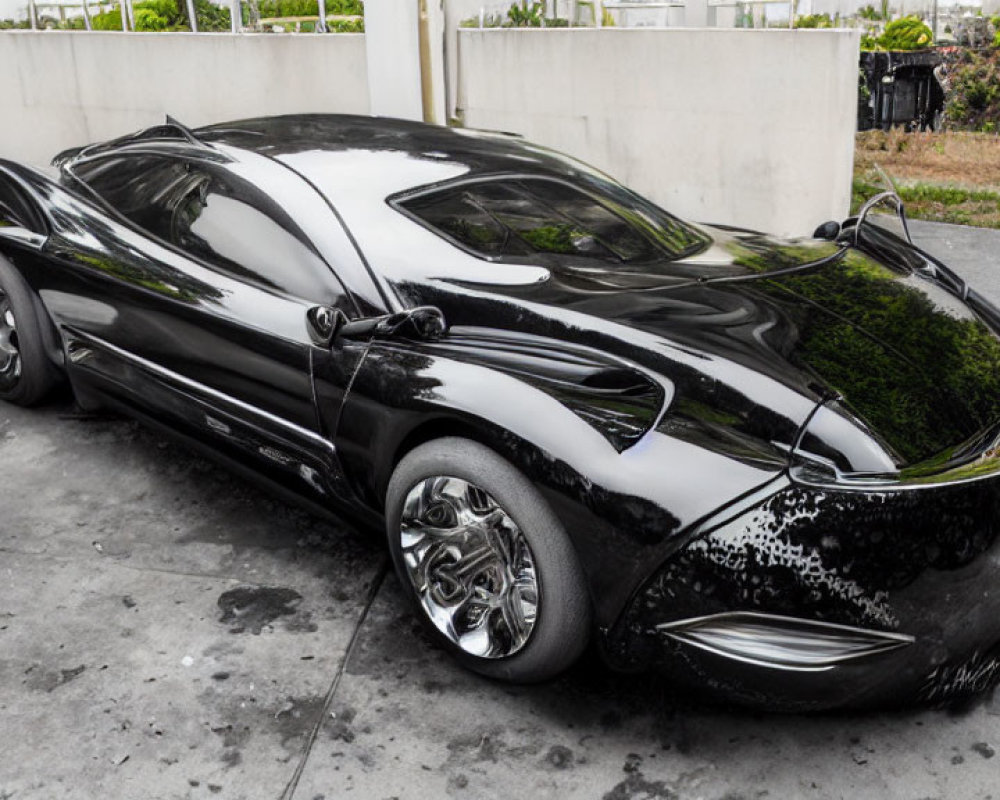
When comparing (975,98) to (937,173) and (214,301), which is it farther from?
(214,301)

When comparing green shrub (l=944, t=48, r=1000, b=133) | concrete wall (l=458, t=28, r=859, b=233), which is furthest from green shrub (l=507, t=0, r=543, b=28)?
green shrub (l=944, t=48, r=1000, b=133)

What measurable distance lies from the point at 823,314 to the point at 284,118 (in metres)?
2.25

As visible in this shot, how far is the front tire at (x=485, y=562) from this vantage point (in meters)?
2.78

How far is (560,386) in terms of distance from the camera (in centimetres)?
288

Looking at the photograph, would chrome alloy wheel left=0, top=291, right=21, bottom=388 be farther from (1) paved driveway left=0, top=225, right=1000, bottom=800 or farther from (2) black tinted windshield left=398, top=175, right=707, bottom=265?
(2) black tinted windshield left=398, top=175, right=707, bottom=265

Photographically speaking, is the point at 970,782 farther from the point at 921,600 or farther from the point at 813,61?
the point at 813,61

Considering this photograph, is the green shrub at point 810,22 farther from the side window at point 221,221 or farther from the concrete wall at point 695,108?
the side window at point 221,221

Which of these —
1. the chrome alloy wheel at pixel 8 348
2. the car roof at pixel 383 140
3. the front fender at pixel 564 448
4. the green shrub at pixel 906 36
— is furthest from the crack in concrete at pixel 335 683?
the green shrub at pixel 906 36

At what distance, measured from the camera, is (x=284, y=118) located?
444 cm

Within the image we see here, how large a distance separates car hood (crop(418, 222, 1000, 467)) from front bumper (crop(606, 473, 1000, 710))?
0.19 meters

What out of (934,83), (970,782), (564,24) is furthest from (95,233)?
(934,83)

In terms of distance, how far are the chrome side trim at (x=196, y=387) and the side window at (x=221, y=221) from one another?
1.22 feet

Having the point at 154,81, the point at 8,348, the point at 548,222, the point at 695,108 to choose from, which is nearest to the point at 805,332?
the point at 548,222

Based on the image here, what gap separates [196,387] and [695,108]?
4.44 m
